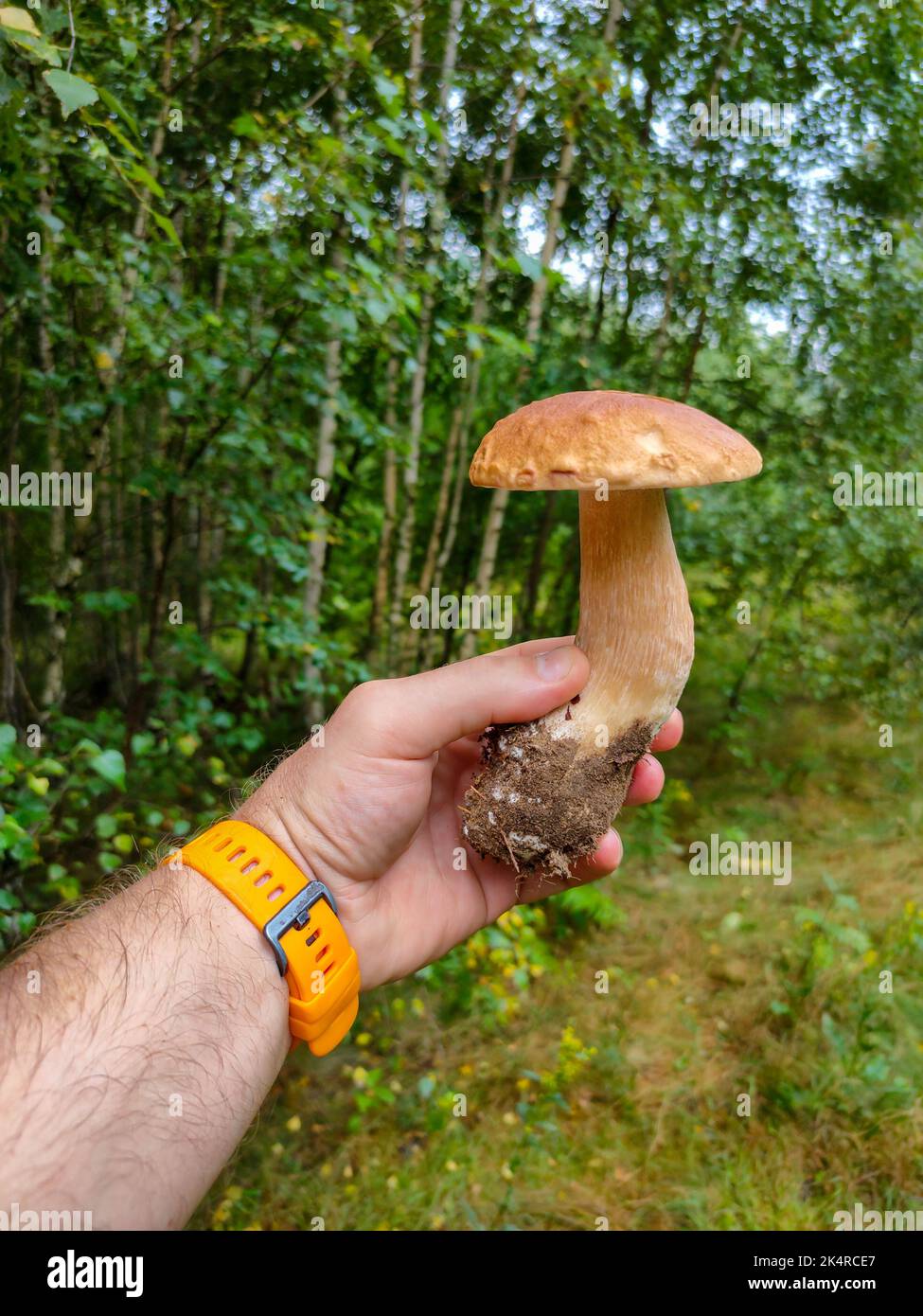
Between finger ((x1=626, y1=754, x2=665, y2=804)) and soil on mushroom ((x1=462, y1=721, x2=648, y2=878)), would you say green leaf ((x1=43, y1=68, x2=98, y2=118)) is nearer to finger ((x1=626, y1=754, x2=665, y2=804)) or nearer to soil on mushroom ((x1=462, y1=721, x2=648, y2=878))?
soil on mushroom ((x1=462, y1=721, x2=648, y2=878))

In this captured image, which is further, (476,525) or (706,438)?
(476,525)

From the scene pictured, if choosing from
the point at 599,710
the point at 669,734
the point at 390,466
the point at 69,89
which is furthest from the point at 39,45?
the point at 390,466

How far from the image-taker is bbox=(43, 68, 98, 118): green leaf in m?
1.31

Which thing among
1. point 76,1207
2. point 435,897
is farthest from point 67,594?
point 76,1207

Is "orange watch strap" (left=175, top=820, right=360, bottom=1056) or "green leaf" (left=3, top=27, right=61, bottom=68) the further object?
"orange watch strap" (left=175, top=820, right=360, bottom=1056)

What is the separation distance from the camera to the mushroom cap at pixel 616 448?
4.64 feet

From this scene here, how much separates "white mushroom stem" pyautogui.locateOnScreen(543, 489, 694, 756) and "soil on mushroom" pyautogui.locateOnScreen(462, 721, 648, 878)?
0.14 ft

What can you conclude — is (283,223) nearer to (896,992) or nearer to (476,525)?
(476,525)

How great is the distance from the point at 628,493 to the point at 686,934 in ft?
12.1

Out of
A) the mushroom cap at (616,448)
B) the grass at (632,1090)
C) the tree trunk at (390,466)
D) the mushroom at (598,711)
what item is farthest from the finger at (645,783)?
the tree trunk at (390,466)

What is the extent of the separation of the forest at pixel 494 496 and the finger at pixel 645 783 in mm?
1119

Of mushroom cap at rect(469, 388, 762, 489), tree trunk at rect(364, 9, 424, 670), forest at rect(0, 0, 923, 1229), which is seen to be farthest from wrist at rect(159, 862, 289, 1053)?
tree trunk at rect(364, 9, 424, 670)

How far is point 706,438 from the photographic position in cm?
147

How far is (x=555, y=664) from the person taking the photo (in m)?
1.78
